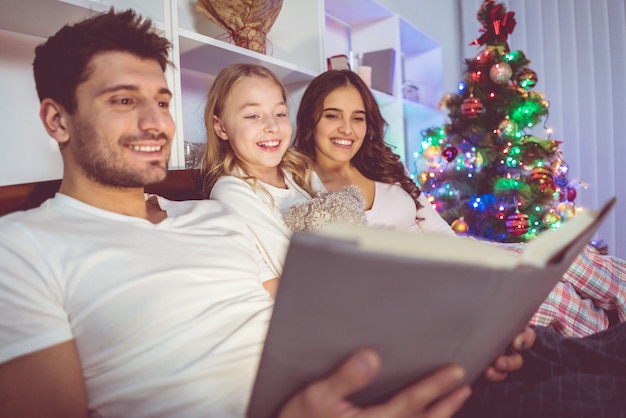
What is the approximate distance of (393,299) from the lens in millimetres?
423

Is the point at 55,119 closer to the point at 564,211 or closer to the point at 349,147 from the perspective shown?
the point at 349,147

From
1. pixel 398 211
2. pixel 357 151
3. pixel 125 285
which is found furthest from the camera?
pixel 357 151

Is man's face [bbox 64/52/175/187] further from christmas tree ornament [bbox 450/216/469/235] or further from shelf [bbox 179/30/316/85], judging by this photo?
christmas tree ornament [bbox 450/216/469/235]

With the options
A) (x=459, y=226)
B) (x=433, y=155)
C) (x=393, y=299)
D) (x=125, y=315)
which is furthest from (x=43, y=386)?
(x=433, y=155)

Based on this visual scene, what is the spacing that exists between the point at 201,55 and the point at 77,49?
980 mm

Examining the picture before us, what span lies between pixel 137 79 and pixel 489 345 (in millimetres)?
802

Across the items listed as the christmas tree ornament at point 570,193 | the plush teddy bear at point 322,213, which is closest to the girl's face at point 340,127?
the plush teddy bear at point 322,213

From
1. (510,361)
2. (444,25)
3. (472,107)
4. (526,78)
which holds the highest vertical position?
(444,25)

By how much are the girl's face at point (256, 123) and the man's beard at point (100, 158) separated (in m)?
0.58

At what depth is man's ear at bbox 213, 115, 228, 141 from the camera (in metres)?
1.56

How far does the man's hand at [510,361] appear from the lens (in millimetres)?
745

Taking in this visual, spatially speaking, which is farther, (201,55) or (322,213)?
(201,55)

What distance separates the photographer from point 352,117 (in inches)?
76.2

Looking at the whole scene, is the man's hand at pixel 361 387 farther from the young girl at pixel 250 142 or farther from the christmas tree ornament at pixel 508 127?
the christmas tree ornament at pixel 508 127
